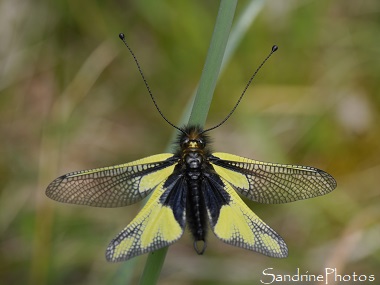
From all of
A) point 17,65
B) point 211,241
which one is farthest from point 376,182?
point 17,65

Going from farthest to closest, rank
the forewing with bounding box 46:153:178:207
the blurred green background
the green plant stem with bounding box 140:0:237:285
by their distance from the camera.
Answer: the blurred green background, the forewing with bounding box 46:153:178:207, the green plant stem with bounding box 140:0:237:285

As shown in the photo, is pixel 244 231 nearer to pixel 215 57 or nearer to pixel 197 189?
pixel 197 189

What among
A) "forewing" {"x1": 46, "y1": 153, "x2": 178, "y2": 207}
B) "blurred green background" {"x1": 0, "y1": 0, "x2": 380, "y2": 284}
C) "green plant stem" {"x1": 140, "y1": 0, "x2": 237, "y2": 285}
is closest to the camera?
"green plant stem" {"x1": 140, "y1": 0, "x2": 237, "y2": 285}

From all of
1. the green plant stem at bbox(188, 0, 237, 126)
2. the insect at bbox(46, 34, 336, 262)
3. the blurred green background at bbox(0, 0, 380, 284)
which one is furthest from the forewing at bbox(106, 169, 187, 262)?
the blurred green background at bbox(0, 0, 380, 284)

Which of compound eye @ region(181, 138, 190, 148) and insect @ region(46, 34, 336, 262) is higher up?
compound eye @ region(181, 138, 190, 148)

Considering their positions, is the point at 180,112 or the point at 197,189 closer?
the point at 197,189

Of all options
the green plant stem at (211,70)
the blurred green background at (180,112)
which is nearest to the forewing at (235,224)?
the green plant stem at (211,70)

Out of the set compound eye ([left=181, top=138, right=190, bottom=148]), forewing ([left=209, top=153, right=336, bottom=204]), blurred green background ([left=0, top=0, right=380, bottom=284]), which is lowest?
forewing ([left=209, top=153, right=336, bottom=204])

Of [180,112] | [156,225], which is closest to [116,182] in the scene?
[156,225]

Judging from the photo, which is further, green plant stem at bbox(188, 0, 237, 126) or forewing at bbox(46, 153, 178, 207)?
forewing at bbox(46, 153, 178, 207)

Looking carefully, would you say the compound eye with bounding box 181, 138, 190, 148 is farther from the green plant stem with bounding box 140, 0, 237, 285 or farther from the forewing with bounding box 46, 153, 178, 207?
the green plant stem with bounding box 140, 0, 237, 285
